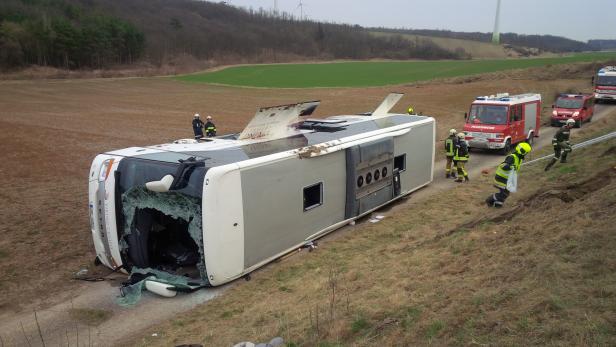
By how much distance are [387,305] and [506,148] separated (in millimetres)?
15068

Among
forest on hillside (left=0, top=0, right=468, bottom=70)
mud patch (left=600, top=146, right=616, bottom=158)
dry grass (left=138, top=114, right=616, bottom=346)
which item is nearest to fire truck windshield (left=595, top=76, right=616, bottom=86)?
mud patch (left=600, top=146, right=616, bottom=158)

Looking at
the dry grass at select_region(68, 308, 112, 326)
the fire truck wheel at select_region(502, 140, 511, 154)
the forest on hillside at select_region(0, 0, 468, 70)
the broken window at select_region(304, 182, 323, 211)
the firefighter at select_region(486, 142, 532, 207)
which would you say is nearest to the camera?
the dry grass at select_region(68, 308, 112, 326)

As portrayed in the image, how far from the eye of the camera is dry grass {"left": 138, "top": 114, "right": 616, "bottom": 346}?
4.43 m

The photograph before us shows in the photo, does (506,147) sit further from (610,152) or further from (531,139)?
(610,152)

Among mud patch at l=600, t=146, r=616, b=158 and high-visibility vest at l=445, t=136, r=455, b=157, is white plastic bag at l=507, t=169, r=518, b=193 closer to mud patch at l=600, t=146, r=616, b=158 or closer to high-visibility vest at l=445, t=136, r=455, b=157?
high-visibility vest at l=445, t=136, r=455, b=157

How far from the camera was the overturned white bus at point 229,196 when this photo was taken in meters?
7.57

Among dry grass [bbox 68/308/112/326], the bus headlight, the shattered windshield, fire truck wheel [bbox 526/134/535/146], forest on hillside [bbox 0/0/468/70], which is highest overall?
forest on hillside [bbox 0/0/468/70]

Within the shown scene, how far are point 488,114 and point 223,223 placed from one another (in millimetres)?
14617

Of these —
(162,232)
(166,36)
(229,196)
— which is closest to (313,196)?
(229,196)

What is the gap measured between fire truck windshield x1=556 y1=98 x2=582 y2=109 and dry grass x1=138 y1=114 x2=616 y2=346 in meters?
16.9

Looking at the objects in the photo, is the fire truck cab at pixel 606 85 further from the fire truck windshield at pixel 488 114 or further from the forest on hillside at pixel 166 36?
the forest on hillside at pixel 166 36

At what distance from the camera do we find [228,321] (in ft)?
22.2

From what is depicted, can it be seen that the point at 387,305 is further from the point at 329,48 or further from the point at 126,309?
the point at 329,48

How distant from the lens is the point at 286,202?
344 inches
